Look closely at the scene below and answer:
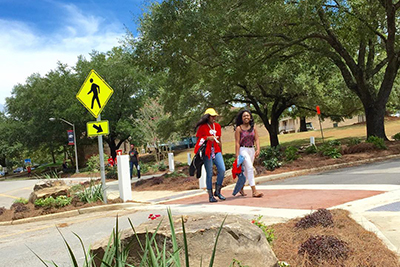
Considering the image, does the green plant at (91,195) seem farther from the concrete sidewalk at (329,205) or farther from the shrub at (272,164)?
the shrub at (272,164)

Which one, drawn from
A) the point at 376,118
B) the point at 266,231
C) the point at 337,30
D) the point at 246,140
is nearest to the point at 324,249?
the point at 266,231

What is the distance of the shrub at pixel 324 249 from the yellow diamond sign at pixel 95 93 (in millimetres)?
7577

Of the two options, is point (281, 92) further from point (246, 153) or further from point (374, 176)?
point (246, 153)

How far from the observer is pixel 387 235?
406cm

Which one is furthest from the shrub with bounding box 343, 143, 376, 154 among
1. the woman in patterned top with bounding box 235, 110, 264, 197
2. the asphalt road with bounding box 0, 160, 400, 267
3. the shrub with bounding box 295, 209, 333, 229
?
the shrub with bounding box 295, 209, 333, 229

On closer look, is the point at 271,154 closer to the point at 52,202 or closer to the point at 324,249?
the point at 52,202

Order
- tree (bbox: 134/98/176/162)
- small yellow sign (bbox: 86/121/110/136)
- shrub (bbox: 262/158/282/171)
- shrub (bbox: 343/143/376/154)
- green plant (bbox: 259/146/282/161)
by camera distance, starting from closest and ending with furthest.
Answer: small yellow sign (bbox: 86/121/110/136) → shrub (bbox: 262/158/282/171) → green plant (bbox: 259/146/282/161) → shrub (bbox: 343/143/376/154) → tree (bbox: 134/98/176/162)

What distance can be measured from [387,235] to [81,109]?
43962 mm

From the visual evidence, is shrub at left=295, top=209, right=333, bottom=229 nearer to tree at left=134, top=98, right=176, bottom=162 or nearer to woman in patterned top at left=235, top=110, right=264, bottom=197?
woman in patterned top at left=235, top=110, right=264, bottom=197

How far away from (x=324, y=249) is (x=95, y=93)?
8026mm

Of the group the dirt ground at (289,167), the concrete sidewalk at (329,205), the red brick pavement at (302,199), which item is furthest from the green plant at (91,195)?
the red brick pavement at (302,199)

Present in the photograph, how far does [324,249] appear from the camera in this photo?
3.40 metres

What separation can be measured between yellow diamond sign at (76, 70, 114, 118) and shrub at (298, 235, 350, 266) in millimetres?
7577

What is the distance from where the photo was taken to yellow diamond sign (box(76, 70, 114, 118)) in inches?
392
